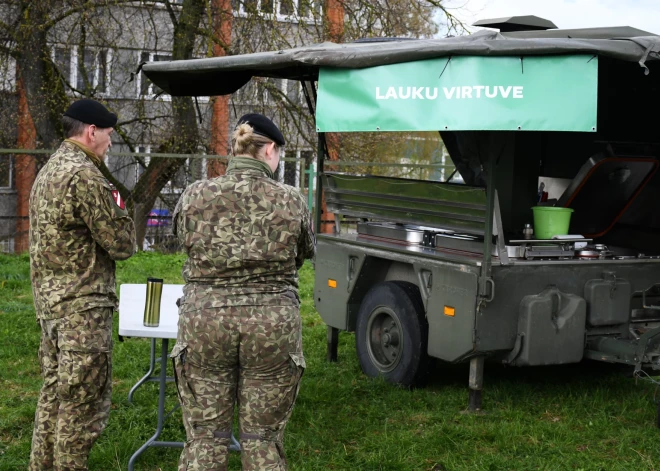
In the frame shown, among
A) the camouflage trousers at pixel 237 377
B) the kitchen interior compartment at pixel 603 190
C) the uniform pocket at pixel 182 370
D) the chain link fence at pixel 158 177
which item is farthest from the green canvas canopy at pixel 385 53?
the chain link fence at pixel 158 177

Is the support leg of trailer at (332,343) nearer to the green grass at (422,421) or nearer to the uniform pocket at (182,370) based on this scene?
the green grass at (422,421)

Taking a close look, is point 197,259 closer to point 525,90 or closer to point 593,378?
point 525,90

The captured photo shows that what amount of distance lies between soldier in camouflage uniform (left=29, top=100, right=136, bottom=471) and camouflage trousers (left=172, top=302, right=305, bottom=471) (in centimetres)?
64

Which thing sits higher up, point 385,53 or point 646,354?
point 385,53

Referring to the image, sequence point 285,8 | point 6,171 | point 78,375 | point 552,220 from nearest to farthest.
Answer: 1. point 78,375
2. point 552,220
3. point 285,8
4. point 6,171

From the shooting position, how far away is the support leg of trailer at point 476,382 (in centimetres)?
616

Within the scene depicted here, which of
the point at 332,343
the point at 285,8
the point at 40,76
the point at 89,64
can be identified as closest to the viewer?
the point at 332,343

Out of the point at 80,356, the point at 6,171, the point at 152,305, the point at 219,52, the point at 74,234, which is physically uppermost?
the point at 219,52

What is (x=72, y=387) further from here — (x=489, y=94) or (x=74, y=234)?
(x=489, y=94)

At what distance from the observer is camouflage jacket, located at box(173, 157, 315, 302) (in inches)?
150

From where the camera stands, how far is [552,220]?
6590 millimetres

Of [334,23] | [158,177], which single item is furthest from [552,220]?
[158,177]

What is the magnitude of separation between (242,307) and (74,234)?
103 centimetres

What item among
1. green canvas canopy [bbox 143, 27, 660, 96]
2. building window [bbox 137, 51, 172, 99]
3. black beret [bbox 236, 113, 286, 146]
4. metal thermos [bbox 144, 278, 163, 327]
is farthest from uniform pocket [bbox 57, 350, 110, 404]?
building window [bbox 137, 51, 172, 99]
